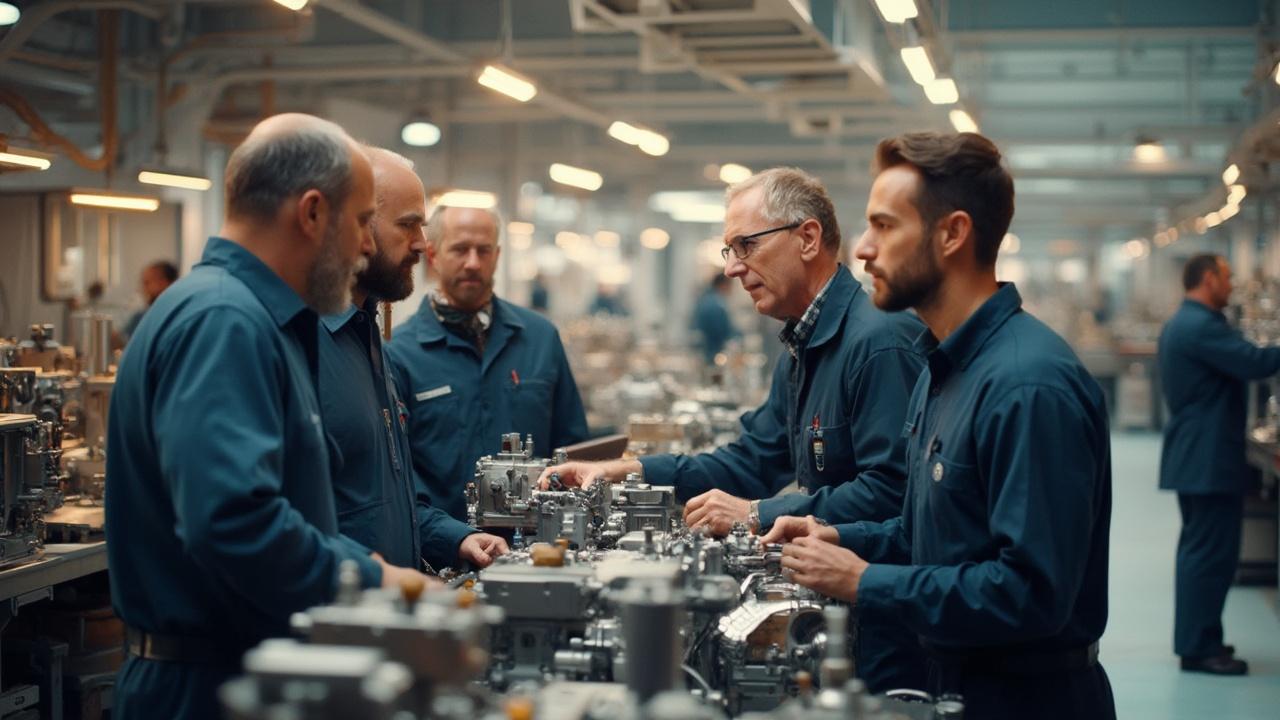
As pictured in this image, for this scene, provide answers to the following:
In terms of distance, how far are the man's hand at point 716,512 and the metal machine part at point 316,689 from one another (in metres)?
1.47

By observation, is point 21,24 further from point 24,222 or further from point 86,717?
point 86,717

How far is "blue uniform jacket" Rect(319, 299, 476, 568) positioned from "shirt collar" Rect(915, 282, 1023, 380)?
1.10m

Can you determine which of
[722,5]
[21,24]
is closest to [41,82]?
[21,24]

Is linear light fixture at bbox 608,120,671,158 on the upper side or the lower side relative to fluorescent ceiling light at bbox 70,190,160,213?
upper

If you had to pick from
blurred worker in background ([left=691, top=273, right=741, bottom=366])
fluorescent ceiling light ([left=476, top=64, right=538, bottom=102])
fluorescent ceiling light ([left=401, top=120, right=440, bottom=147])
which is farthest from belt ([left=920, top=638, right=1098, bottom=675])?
blurred worker in background ([left=691, top=273, right=741, bottom=366])

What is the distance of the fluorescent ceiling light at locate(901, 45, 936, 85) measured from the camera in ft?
16.9

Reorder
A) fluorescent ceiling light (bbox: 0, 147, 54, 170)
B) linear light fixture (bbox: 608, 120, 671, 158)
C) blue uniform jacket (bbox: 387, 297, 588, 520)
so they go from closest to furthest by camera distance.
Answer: blue uniform jacket (bbox: 387, 297, 588, 520) < fluorescent ceiling light (bbox: 0, 147, 54, 170) < linear light fixture (bbox: 608, 120, 671, 158)

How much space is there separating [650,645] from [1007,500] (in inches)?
26.0

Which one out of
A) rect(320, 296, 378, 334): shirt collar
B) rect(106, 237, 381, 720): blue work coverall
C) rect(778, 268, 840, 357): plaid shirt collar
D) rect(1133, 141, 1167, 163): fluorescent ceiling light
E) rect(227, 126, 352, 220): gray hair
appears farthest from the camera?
rect(1133, 141, 1167, 163): fluorescent ceiling light

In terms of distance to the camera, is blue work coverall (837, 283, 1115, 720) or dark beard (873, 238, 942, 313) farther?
dark beard (873, 238, 942, 313)

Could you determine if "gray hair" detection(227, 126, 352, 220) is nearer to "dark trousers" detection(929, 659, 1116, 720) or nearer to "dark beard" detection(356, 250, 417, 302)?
"dark beard" detection(356, 250, 417, 302)

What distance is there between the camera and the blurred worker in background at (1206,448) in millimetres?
5680

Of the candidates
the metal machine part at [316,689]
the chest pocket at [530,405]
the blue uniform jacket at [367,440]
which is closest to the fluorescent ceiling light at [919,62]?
the chest pocket at [530,405]

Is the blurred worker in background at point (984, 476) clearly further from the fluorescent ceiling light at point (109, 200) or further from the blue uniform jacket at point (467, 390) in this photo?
the fluorescent ceiling light at point (109, 200)
